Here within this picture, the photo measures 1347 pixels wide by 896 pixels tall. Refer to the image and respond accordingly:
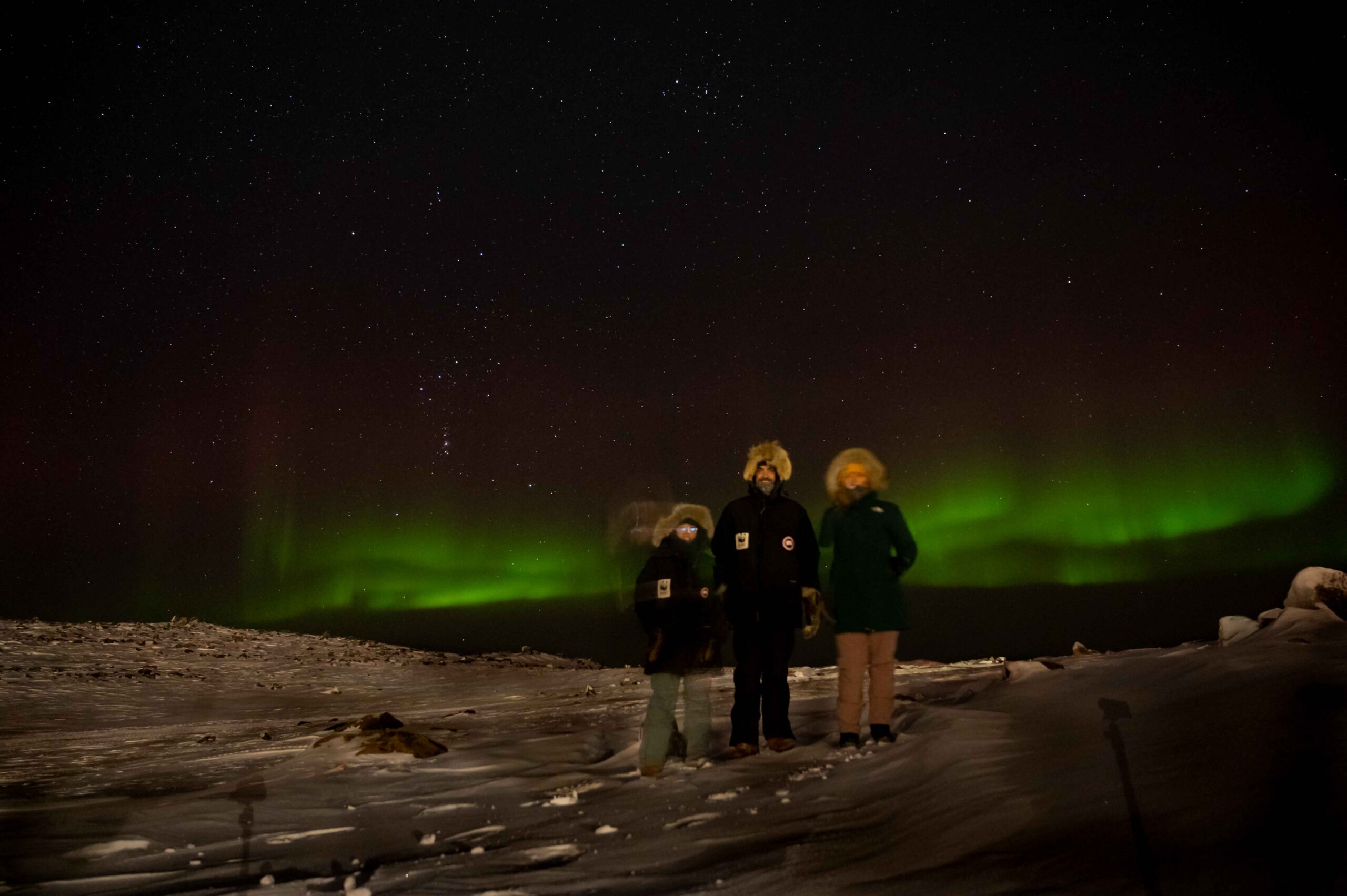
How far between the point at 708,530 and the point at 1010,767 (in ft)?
8.45

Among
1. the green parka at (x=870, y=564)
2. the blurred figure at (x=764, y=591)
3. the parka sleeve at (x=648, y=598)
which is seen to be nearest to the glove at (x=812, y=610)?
the blurred figure at (x=764, y=591)

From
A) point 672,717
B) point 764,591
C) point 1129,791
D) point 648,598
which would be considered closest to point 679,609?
point 648,598

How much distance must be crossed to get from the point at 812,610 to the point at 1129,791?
2.72 meters

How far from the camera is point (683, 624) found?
5656 mm

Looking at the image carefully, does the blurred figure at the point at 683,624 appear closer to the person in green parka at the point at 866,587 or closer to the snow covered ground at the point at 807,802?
the snow covered ground at the point at 807,802

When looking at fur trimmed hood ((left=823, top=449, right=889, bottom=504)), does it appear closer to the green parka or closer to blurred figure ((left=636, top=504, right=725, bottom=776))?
the green parka

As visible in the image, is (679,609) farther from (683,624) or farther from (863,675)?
(863,675)

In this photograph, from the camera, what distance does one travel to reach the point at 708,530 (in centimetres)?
594

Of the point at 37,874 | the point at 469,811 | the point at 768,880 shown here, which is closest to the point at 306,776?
the point at 469,811

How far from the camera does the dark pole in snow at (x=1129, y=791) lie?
228 cm

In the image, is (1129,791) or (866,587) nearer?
(1129,791)

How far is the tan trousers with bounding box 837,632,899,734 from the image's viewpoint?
5316 millimetres

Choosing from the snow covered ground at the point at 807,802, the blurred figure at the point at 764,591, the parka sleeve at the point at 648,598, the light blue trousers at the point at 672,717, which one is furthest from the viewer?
the parka sleeve at the point at 648,598

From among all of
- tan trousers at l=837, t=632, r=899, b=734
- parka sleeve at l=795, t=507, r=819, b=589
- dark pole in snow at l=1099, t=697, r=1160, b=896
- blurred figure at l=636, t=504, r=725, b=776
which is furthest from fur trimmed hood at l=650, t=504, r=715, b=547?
dark pole in snow at l=1099, t=697, r=1160, b=896
